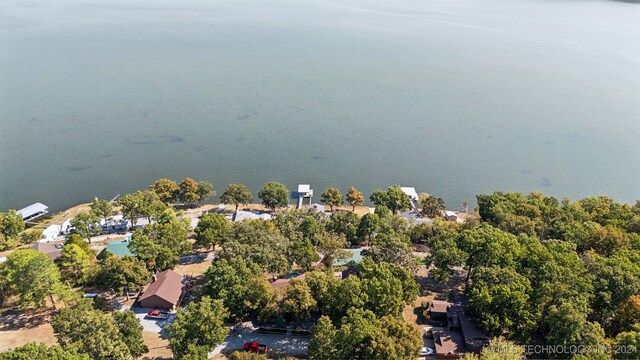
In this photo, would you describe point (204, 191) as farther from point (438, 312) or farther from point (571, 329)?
point (571, 329)

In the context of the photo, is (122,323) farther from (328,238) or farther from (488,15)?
(488,15)

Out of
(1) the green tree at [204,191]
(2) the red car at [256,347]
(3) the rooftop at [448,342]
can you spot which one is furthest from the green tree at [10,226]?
(3) the rooftop at [448,342]

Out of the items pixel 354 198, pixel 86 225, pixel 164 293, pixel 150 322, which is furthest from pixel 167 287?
pixel 354 198

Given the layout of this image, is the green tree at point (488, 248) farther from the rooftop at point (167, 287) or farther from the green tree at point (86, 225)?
the green tree at point (86, 225)

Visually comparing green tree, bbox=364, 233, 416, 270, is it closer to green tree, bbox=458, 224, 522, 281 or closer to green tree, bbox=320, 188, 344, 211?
green tree, bbox=458, 224, 522, 281

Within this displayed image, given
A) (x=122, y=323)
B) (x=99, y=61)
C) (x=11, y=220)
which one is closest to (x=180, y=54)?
(x=99, y=61)

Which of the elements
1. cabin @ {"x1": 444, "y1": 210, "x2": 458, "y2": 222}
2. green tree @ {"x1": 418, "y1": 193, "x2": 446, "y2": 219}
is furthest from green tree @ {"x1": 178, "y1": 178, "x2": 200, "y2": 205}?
cabin @ {"x1": 444, "y1": 210, "x2": 458, "y2": 222}
